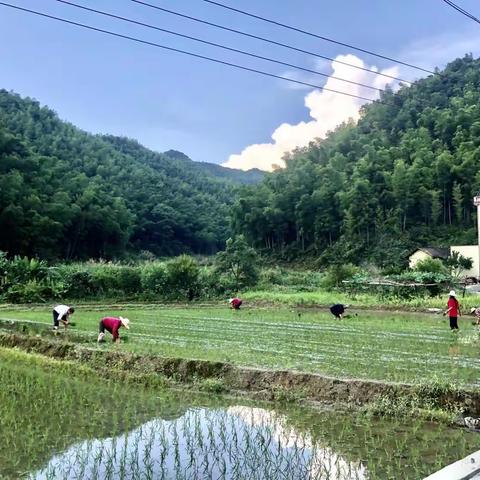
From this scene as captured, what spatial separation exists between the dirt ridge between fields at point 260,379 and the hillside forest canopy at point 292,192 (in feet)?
112

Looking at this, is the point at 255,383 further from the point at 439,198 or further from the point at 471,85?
Answer: the point at 471,85

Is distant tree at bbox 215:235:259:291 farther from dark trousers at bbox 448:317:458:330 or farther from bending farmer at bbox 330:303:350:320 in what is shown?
dark trousers at bbox 448:317:458:330

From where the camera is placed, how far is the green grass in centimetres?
764

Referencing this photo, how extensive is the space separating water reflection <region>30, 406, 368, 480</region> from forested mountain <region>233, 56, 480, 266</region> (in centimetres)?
3714

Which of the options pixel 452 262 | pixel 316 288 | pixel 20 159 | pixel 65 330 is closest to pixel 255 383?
pixel 65 330

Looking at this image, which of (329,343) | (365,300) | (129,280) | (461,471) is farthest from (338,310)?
(461,471)

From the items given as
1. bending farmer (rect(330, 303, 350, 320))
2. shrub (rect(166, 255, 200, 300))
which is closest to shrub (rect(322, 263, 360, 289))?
shrub (rect(166, 255, 200, 300))

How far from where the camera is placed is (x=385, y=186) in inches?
2088

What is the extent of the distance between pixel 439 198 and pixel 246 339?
42142 mm

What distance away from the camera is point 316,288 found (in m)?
28.8

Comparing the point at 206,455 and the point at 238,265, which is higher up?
the point at 238,265

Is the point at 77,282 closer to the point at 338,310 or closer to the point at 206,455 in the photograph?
the point at 338,310

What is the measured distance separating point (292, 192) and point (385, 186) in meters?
13.1

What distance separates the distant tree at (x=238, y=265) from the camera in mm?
28969
